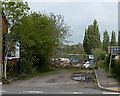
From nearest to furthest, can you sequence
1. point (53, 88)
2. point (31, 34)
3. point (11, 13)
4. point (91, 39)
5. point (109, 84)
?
1. point (53, 88)
2. point (109, 84)
3. point (11, 13)
4. point (31, 34)
5. point (91, 39)

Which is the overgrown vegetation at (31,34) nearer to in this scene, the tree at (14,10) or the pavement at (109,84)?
the tree at (14,10)

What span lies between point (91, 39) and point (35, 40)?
4011 cm

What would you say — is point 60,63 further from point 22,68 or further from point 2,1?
point 2,1

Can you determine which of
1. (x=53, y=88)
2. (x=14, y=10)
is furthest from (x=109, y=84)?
(x=14, y=10)

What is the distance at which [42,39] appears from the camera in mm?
26281

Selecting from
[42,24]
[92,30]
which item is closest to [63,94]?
[42,24]

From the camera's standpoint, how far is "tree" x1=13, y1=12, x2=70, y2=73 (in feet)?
71.6

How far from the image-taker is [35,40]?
2567cm

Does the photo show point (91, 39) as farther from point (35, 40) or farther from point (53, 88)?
point (53, 88)

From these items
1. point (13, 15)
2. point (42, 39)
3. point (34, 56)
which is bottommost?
point (34, 56)

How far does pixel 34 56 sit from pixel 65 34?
8046 millimetres

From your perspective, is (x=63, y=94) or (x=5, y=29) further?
(x=5, y=29)

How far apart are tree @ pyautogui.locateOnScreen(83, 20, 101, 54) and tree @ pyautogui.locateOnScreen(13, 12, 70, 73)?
32345 mm

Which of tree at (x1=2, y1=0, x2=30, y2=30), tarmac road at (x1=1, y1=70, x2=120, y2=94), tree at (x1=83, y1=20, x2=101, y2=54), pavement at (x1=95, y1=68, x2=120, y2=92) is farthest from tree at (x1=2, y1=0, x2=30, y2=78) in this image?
tree at (x1=83, y1=20, x2=101, y2=54)
